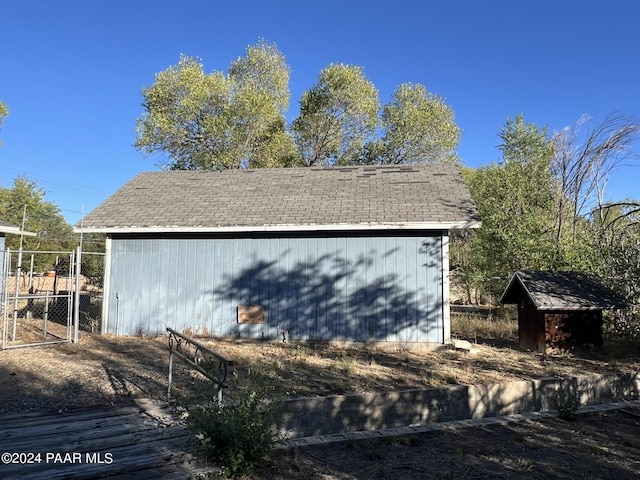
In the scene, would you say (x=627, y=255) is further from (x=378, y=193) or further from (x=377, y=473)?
(x=377, y=473)

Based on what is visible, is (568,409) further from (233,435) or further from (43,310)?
(43,310)

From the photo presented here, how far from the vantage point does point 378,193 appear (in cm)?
1091

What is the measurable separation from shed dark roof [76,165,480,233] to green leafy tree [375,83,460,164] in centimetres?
1129

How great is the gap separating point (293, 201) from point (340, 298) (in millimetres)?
2774

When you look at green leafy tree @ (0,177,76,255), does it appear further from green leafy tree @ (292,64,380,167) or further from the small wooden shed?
the small wooden shed

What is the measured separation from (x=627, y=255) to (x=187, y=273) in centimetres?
936

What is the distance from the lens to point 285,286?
384 inches

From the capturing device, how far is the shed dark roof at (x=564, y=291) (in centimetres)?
871

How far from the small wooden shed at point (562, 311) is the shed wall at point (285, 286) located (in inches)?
75.7

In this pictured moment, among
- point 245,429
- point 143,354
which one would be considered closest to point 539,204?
point 143,354

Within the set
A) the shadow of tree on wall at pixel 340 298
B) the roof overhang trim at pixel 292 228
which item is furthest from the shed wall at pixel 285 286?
the roof overhang trim at pixel 292 228

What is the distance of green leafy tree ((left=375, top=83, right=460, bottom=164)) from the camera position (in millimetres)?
23609

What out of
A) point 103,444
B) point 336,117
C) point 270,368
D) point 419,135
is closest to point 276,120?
point 336,117

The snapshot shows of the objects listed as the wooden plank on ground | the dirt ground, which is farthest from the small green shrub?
the wooden plank on ground
